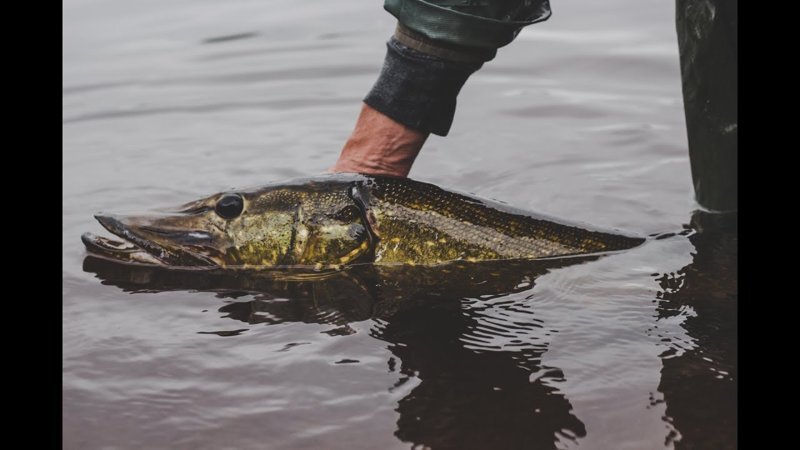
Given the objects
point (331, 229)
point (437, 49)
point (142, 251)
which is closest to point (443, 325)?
point (331, 229)

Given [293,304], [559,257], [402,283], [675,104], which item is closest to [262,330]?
[293,304]

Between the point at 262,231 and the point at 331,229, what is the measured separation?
11.3 inches

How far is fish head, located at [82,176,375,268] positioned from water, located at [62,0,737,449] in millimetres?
162

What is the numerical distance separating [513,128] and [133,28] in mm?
5246

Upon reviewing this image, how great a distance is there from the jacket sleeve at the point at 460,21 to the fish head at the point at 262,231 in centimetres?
71

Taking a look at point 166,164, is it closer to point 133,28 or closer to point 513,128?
point 513,128

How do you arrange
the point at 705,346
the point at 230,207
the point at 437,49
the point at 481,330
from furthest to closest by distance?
the point at 230,207
the point at 437,49
the point at 481,330
the point at 705,346

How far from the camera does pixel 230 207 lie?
178 inches

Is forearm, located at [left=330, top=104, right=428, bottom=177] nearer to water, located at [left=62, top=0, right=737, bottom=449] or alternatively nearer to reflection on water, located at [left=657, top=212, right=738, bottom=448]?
water, located at [left=62, top=0, right=737, bottom=449]

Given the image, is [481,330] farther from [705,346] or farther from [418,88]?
[418,88]

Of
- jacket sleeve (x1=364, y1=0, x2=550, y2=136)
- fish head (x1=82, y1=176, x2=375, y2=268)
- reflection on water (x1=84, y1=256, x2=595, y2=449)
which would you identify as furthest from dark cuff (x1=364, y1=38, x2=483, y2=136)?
reflection on water (x1=84, y1=256, x2=595, y2=449)

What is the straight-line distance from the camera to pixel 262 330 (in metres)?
3.97

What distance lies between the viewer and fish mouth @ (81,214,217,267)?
4531mm

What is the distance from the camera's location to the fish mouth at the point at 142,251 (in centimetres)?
453
